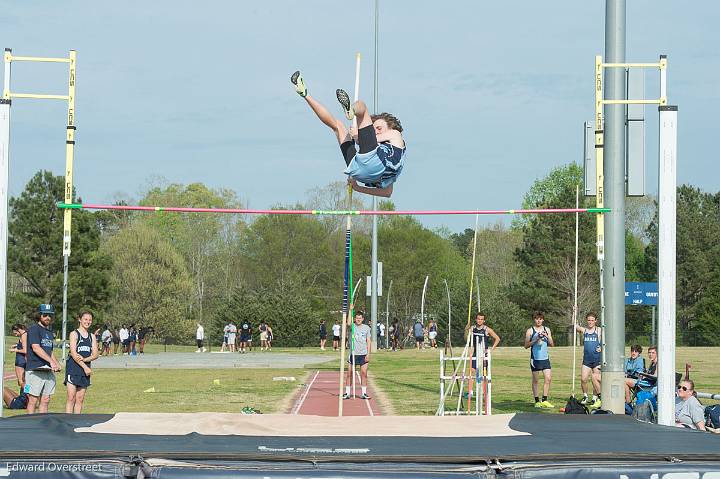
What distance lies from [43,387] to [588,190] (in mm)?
6366

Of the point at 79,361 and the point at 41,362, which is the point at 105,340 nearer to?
the point at 41,362

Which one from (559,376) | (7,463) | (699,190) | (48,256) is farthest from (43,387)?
(699,190)

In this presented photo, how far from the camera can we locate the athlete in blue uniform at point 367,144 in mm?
7719

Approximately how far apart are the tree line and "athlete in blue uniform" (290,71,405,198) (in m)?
25.7

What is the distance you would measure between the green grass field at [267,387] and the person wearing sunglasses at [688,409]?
391 centimetres

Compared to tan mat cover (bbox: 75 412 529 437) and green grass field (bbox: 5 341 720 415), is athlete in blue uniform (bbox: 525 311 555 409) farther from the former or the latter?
tan mat cover (bbox: 75 412 529 437)

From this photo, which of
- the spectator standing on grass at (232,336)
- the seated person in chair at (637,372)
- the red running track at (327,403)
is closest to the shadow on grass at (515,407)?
the seated person in chair at (637,372)

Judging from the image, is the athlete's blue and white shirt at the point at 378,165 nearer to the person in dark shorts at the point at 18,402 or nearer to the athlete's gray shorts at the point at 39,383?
the athlete's gray shorts at the point at 39,383

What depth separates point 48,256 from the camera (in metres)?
38.8

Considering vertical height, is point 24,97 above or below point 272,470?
above

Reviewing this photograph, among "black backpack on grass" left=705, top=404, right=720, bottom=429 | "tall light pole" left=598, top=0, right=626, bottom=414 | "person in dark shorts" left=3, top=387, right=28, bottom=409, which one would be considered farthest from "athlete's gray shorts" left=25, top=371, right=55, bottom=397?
"black backpack on grass" left=705, top=404, right=720, bottom=429

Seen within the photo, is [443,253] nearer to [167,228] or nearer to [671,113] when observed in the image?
[167,228]

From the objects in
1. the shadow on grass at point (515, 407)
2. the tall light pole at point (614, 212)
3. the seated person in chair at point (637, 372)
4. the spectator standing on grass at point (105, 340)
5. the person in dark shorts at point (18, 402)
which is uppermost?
the tall light pole at point (614, 212)

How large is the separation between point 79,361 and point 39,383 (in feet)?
2.17
